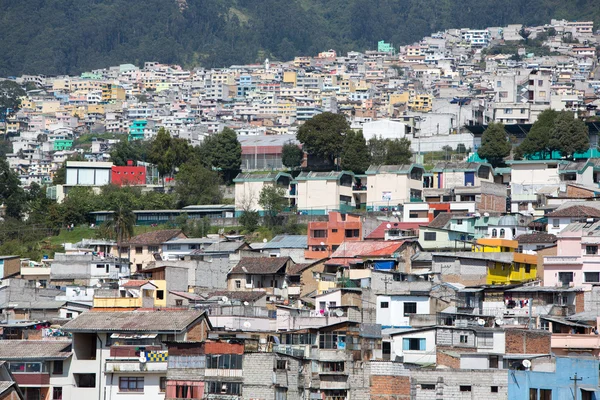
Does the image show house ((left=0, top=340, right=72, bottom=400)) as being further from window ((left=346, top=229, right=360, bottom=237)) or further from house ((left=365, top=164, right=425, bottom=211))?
house ((left=365, top=164, right=425, bottom=211))

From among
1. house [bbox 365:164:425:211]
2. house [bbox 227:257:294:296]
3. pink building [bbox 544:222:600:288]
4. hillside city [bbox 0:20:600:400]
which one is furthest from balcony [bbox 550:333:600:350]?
house [bbox 365:164:425:211]

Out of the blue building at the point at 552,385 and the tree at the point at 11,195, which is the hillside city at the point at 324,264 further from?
the tree at the point at 11,195

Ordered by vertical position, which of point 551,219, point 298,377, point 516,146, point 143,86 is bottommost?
point 298,377

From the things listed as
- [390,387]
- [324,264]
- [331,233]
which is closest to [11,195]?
[331,233]

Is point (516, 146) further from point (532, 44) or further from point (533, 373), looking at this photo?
point (532, 44)

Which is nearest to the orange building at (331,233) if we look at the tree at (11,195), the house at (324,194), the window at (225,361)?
the house at (324,194)

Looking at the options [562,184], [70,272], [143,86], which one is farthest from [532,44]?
[70,272]

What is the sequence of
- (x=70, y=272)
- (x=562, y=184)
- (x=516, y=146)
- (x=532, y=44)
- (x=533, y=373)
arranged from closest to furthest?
(x=533, y=373) → (x=70, y=272) → (x=562, y=184) → (x=516, y=146) → (x=532, y=44)
